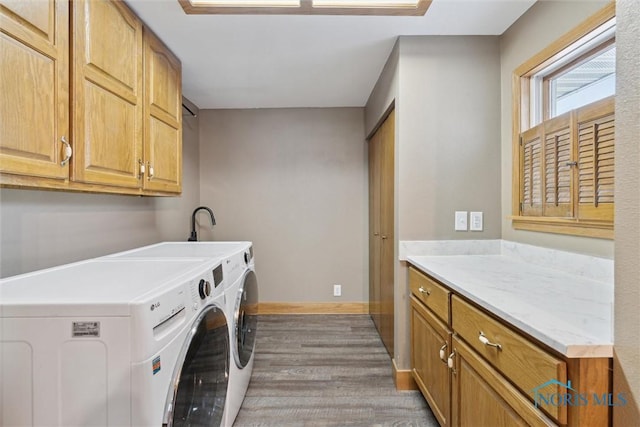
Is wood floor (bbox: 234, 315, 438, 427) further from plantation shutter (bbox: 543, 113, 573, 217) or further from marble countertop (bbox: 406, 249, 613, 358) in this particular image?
plantation shutter (bbox: 543, 113, 573, 217)

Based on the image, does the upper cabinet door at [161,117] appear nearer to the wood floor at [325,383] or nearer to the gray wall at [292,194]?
the gray wall at [292,194]

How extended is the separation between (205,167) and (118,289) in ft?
9.10

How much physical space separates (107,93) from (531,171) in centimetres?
227

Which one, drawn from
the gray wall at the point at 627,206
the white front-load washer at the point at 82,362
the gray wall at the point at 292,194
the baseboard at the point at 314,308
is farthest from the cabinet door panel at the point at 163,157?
the gray wall at the point at 627,206

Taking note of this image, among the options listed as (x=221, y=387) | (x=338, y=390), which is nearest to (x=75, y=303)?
(x=221, y=387)

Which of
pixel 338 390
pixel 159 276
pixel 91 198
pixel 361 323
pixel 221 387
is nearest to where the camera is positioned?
pixel 159 276

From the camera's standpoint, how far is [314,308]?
3506 millimetres

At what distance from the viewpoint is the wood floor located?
180 centimetres

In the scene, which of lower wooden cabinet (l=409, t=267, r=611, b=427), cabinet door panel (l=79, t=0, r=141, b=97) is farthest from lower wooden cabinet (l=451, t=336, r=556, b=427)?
cabinet door panel (l=79, t=0, r=141, b=97)

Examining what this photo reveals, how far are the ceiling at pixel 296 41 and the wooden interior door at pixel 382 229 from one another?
527 millimetres

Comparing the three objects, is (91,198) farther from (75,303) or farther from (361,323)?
(361,323)

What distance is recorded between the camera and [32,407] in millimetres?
807

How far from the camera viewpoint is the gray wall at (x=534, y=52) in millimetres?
1409

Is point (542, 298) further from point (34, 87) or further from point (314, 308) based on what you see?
point (314, 308)
